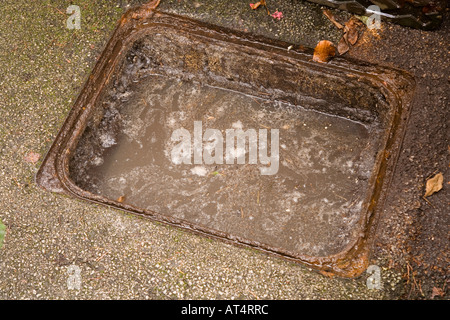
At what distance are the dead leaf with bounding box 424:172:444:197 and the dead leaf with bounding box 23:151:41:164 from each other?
212 centimetres

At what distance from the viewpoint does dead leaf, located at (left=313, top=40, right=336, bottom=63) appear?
2.22 meters

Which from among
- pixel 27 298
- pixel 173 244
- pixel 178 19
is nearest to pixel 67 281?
pixel 27 298

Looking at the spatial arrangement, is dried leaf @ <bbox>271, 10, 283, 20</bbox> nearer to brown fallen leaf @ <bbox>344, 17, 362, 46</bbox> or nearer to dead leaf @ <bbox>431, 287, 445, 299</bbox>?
brown fallen leaf @ <bbox>344, 17, 362, 46</bbox>

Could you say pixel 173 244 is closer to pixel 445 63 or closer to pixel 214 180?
pixel 214 180

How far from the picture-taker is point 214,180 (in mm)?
2504

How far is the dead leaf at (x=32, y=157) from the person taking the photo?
218cm

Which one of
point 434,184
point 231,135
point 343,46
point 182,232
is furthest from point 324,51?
point 182,232

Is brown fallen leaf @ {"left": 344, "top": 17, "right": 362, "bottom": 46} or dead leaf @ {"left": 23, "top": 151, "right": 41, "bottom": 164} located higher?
brown fallen leaf @ {"left": 344, "top": 17, "right": 362, "bottom": 46}

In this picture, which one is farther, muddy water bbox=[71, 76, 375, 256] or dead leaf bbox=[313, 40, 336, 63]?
muddy water bbox=[71, 76, 375, 256]

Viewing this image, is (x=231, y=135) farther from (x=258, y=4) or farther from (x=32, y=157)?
(x=32, y=157)

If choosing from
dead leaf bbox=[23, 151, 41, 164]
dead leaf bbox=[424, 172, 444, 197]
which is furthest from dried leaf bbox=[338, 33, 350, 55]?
dead leaf bbox=[23, 151, 41, 164]

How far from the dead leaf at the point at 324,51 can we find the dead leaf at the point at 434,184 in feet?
2.86

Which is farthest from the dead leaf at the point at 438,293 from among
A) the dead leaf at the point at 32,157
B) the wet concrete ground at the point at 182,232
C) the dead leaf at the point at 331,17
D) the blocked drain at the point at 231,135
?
the dead leaf at the point at 32,157

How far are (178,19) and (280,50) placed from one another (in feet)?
2.21
